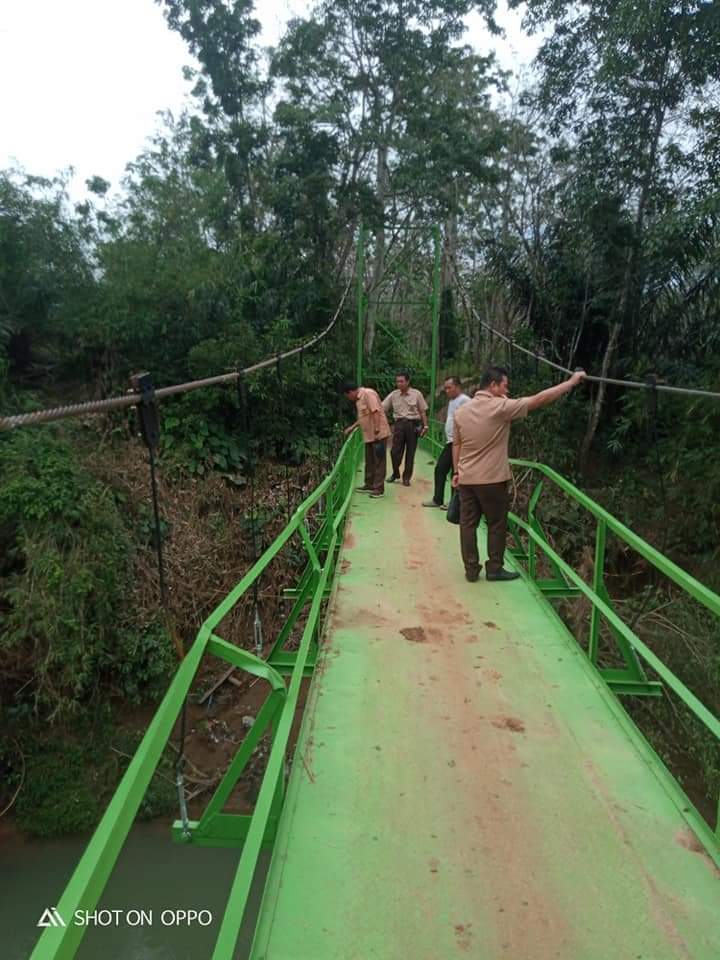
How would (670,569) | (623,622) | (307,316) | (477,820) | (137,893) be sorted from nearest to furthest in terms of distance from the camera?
(477,820)
(670,569)
(623,622)
(137,893)
(307,316)

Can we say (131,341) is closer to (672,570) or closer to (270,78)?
(270,78)

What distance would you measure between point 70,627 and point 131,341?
4.52 m

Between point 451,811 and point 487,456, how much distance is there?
6.49 ft

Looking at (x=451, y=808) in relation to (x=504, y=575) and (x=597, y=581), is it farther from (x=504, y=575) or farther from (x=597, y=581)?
(x=504, y=575)

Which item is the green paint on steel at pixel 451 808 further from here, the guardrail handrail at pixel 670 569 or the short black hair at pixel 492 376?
the short black hair at pixel 492 376

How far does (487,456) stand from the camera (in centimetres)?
341

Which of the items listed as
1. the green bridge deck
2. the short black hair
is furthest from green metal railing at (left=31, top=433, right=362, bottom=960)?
the short black hair

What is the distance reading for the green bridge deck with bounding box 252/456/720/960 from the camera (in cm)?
143

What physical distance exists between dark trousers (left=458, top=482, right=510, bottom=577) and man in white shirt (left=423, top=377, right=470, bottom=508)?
165 cm

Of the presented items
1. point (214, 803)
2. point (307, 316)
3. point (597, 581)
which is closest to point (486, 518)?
point (597, 581)

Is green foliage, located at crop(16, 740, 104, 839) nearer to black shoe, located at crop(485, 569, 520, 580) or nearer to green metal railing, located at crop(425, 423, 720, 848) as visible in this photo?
black shoe, located at crop(485, 569, 520, 580)

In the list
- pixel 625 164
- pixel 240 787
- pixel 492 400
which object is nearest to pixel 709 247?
pixel 625 164

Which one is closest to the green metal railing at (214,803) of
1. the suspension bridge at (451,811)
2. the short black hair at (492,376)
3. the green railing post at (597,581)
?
the suspension bridge at (451,811)

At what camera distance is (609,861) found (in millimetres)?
1630
